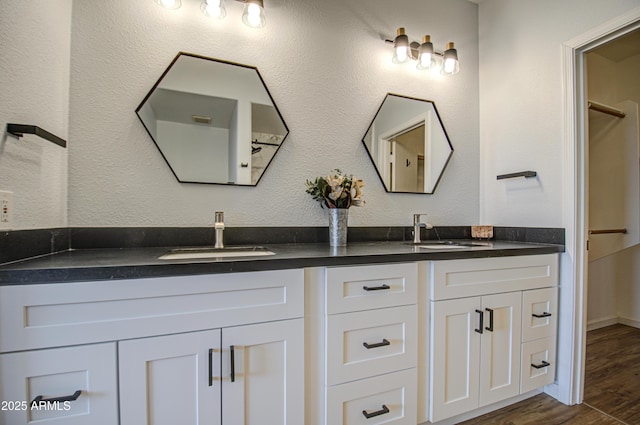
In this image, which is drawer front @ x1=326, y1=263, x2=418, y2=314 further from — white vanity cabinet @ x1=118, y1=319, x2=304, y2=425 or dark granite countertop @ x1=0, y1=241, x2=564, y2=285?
white vanity cabinet @ x1=118, y1=319, x2=304, y2=425

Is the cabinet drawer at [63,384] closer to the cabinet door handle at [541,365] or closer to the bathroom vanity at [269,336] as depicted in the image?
the bathroom vanity at [269,336]

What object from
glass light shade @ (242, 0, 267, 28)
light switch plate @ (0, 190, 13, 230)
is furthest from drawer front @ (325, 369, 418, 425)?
glass light shade @ (242, 0, 267, 28)

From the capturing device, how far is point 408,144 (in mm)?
1938

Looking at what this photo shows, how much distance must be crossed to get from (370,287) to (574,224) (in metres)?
1.25

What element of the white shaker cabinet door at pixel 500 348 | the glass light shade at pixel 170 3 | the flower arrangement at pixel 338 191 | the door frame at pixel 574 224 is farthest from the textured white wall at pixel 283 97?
the white shaker cabinet door at pixel 500 348

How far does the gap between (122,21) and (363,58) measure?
1.30 metres

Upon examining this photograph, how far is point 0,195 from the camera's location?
85cm

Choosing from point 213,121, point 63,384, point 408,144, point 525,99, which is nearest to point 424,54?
point 408,144

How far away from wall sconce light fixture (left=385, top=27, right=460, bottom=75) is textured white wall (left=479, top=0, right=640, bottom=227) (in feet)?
1.12

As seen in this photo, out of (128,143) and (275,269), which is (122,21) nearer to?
(128,143)

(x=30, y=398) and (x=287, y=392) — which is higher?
(x=30, y=398)

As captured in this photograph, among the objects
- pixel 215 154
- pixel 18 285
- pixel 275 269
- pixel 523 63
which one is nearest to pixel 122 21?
pixel 215 154

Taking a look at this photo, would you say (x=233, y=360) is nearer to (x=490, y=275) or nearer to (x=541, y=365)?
(x=490, y=275)

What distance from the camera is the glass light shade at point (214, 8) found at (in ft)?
4.60
